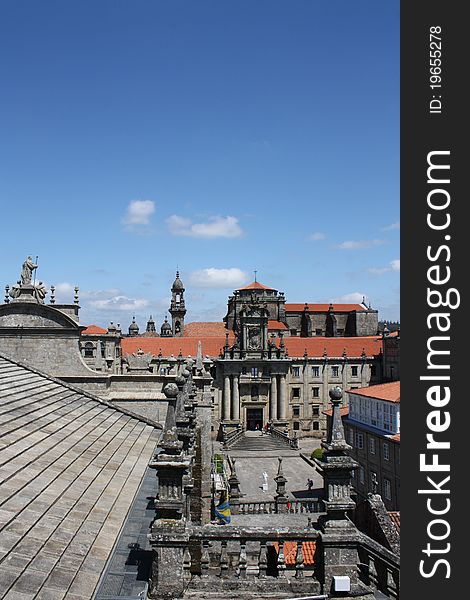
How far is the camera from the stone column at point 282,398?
63281 millimetres

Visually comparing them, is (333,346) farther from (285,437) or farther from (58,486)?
(58,486)

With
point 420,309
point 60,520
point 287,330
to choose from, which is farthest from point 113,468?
point 287,330

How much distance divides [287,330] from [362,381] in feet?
46.6

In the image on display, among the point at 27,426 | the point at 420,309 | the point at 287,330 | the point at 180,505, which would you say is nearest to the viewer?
the point at 420,309

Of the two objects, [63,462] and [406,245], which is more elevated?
[406,245]

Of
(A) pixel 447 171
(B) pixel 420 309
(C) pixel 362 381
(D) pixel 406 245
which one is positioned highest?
(A) pixel 447 171

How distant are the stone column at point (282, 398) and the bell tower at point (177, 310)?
21.2 metres

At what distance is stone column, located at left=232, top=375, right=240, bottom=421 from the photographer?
6288 centimetres

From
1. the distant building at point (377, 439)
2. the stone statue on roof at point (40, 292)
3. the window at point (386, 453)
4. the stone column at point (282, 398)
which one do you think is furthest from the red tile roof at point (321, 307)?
the stone statue on roof at point (40, 292)

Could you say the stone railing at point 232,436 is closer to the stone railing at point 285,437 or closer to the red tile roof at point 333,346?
the stone railing at point 285,437

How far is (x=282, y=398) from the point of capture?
63.7m

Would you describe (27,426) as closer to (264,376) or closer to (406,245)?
(406,245)

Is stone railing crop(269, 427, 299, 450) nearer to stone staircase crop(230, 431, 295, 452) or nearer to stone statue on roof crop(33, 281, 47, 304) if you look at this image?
stone staircase crop(230, 431, 295, 452)

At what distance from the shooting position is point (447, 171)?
704 cm
